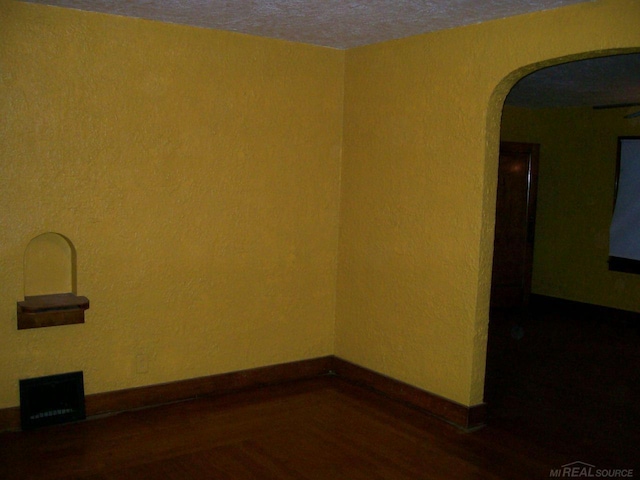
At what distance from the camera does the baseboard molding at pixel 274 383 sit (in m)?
3.73

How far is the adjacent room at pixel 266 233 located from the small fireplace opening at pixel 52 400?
0.03m

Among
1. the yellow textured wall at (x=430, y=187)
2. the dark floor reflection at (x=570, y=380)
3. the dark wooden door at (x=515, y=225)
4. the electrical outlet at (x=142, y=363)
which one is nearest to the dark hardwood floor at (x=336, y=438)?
the dark floor reflection at (x=570, y=380)

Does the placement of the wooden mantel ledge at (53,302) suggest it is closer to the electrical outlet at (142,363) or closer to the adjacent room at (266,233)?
the adjacent room at (266,233)

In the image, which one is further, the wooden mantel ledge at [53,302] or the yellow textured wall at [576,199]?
the yellow textured wall at [576,199]

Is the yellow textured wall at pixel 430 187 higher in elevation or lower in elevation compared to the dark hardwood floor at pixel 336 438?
higher

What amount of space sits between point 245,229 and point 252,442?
141 cm

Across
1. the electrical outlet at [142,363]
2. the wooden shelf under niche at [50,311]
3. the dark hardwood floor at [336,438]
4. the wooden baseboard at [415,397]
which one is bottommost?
the dark hardwood floor at [336,438]

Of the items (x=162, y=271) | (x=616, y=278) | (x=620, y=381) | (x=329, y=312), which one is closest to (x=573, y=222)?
(x=616, y=278)

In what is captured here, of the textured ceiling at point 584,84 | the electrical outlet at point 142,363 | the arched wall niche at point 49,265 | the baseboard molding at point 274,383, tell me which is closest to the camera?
the arched wall niche at point 49,265

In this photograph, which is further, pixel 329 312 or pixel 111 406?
pixel 329 312

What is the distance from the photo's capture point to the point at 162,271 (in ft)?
12.8

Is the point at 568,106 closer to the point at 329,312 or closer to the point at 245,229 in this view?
the point at 329,312

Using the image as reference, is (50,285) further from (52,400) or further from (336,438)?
(336,438)

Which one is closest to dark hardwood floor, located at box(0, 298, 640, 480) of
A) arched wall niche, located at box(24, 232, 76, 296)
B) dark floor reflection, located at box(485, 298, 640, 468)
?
dark floor reflection, located at box(485, 298, 640, 468)
